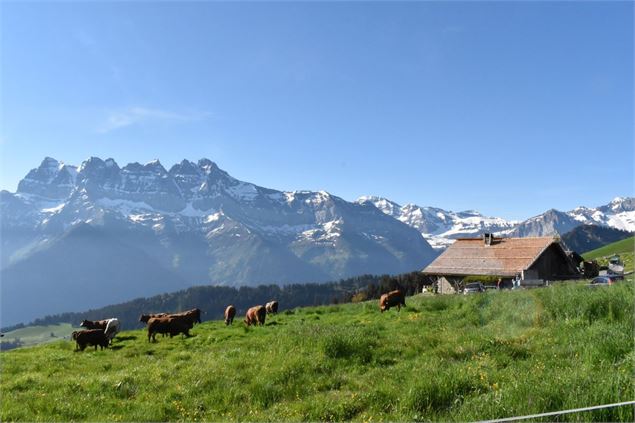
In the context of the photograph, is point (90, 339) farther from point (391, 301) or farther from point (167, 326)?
point (391, 301)

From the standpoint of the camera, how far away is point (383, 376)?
13242 mm

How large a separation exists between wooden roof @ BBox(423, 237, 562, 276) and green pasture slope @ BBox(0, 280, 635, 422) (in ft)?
147

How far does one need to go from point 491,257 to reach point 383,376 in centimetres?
5828

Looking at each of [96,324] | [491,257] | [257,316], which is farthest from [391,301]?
[491,257]

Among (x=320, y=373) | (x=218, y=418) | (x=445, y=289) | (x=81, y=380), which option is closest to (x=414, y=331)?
(x=320, y=373)

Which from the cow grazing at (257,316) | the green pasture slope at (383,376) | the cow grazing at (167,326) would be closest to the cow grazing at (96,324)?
the cow grazing at (167,326)

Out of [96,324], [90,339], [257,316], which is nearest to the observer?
[90,339]

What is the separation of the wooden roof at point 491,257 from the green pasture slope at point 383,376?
1767 inches

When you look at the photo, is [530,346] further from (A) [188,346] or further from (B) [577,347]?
(A) [188,346]

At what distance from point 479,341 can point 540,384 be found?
660cm

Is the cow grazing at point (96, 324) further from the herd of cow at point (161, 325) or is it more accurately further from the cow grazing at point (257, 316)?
the cow grazing at point (257, 316)

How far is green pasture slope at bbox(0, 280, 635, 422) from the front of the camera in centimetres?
973

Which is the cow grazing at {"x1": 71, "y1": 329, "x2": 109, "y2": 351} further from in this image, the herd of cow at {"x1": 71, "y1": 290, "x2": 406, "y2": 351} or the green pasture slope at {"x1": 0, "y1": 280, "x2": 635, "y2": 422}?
the green pasture slope at {"x1": 0, "y1": 280, "x2": 635, "y2": 422}

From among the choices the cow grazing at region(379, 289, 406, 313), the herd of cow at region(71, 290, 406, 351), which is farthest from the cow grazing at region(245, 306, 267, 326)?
the cow grazing at region(379, 289, 406, 313)
